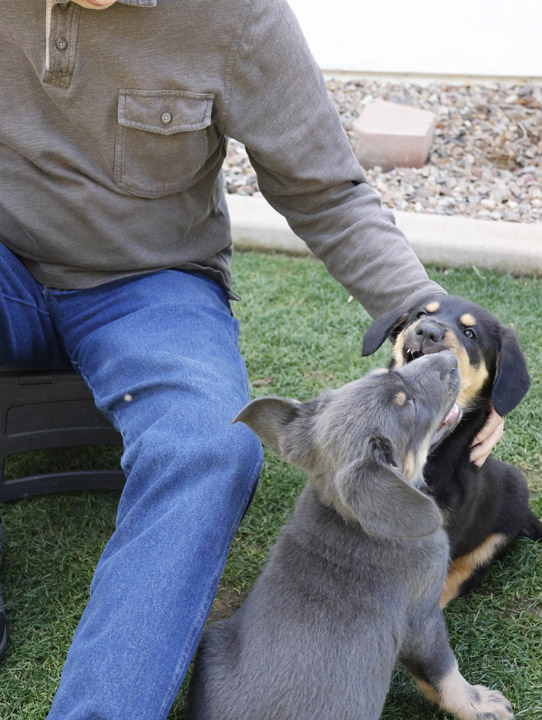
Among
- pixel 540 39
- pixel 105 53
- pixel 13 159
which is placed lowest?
pixel 540 39

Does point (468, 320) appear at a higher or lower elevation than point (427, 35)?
higher

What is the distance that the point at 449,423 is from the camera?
8.52 feet

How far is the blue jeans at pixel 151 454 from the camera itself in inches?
73.2

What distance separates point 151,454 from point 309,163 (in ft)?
3.70

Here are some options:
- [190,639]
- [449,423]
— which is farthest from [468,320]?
[190,639]

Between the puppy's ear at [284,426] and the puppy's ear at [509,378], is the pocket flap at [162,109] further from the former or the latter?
the puppy's ear at [509,378]

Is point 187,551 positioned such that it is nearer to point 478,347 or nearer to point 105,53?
point 478,347

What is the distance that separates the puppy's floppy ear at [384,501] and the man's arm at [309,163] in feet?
2.99

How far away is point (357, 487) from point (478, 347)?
1.05 m

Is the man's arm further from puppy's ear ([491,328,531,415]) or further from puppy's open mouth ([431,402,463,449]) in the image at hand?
puppy's open mouth ([431,402,463,449])

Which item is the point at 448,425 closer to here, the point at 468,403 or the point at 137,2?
the point at 468,403

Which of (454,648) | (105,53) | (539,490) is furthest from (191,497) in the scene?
(539,490)

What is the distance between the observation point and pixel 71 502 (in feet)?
10.8

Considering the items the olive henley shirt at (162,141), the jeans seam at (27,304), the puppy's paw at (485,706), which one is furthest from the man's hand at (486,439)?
the jeans seam at (27,304)
